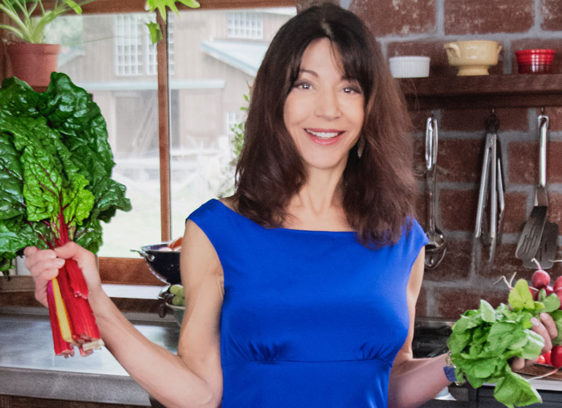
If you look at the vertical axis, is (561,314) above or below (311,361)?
above

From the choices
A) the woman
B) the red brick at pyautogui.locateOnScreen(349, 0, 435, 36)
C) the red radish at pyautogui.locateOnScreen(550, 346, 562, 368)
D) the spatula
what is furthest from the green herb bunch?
the red radish at pyautogui.locateOnScreen(550, 346, 562, 368)

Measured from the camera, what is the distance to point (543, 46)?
6.06 ft

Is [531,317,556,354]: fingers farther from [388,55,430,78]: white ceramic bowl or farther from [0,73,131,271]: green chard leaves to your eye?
[388,55,430,78]: white ceramic bowl

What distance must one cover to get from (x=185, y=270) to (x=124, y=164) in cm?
132

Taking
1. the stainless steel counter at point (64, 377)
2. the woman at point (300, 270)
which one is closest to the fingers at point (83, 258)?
the woman at point (300, 270)

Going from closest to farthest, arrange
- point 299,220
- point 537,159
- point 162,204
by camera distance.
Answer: point 299,220 < point 537,159 < point 162,204

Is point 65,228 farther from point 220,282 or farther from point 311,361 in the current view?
point 311,361

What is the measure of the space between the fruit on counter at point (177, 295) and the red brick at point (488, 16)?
3.18ft

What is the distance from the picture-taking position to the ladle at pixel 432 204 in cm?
190

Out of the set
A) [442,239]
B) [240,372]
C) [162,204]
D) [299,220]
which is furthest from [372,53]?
[162,204]

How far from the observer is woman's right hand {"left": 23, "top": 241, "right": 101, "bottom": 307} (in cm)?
98

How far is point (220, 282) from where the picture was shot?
49.3 inches

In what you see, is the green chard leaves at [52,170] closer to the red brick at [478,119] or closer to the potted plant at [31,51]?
the red brick at [478,119]

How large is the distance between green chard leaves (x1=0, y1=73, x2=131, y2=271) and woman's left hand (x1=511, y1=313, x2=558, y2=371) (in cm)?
63
